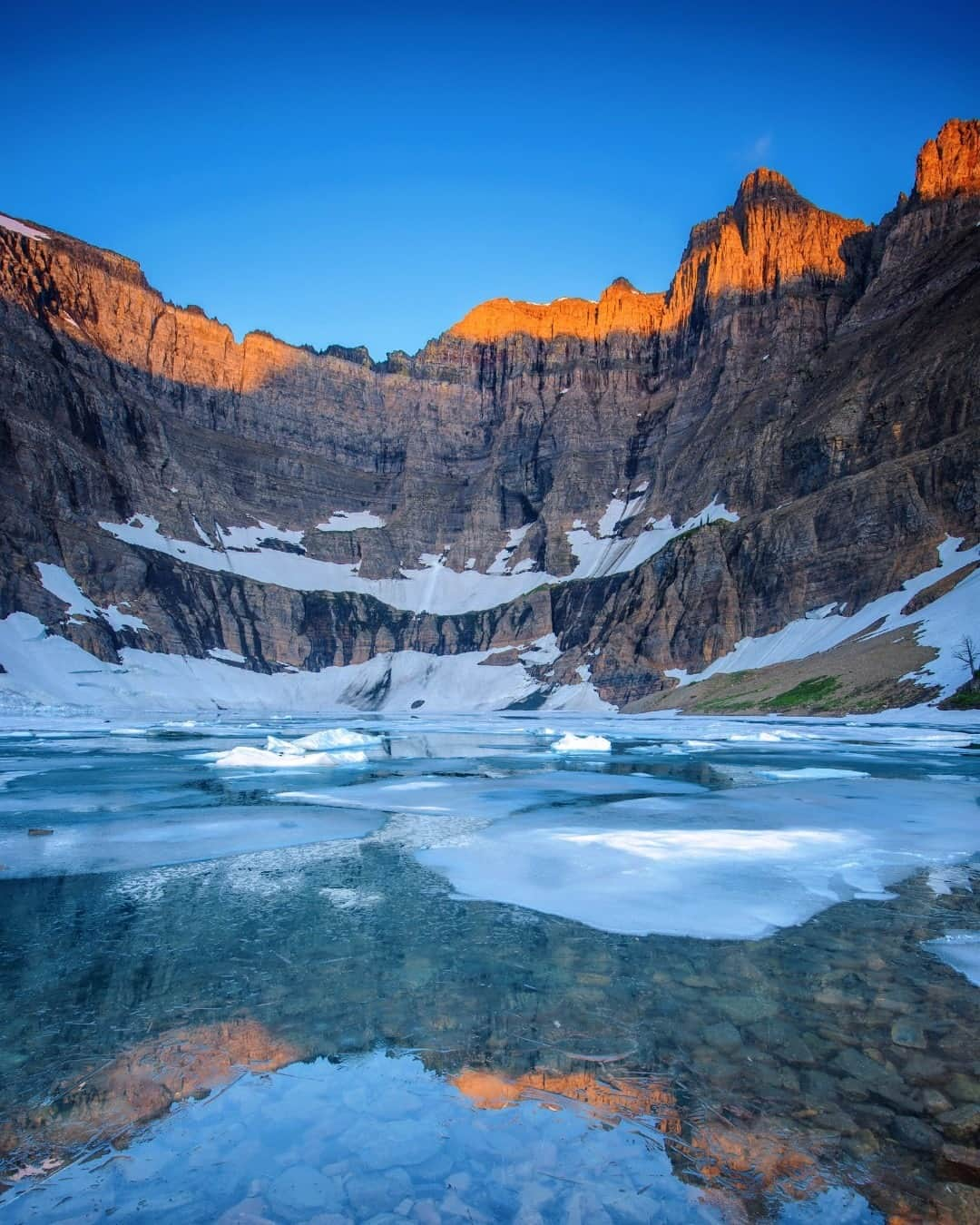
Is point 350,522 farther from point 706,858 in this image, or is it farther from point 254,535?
point 706,858

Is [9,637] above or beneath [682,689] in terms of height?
above

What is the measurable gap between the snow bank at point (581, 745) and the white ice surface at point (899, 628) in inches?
1263

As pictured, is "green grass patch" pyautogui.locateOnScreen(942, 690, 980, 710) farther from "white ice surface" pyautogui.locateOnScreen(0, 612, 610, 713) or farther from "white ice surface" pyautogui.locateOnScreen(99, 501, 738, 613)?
"white ice surface" pyautogui.locateOnScreen(99, 501, 738, 613)

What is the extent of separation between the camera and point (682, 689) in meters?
91.7

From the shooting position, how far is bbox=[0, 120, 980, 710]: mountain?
3342 inches

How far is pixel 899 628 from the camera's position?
2660 inches

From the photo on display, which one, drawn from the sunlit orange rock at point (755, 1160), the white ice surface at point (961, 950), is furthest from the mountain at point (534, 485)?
the sunlit orange rock at point (755, 1160)

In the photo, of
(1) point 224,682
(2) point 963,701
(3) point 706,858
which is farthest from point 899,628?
(1) point 224,682

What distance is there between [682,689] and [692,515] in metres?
37.3

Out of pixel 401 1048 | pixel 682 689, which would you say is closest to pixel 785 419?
pixel 682 689

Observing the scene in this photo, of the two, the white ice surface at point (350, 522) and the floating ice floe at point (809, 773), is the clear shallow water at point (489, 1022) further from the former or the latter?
the white ice surface at point (350, 522)

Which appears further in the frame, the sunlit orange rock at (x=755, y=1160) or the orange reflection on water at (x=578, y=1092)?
the orange reflection on water at (x=578, y=1092)

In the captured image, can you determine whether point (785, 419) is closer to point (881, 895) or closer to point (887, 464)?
point (887, 464)

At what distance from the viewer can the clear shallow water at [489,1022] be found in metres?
3.96
